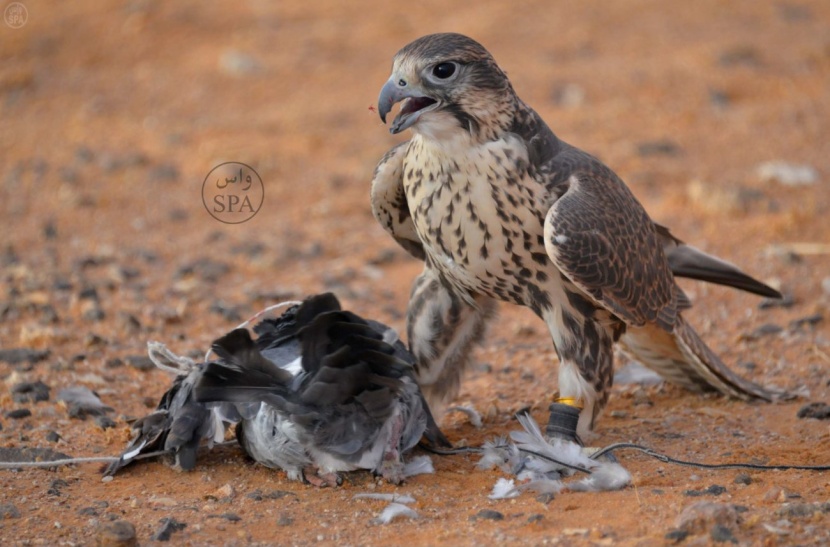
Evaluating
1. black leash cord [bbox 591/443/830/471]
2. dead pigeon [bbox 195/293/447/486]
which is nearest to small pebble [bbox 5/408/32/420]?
dead pigeon [bbox 195/293/447/486]

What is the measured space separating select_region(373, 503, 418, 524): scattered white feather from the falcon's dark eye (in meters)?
1.48

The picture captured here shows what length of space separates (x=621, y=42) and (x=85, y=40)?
18.7 feet

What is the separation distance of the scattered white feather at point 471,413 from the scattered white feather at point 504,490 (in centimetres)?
76

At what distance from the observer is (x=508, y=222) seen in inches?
152

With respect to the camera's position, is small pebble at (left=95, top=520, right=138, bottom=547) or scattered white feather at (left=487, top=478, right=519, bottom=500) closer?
small pebble at (left=95, top=520, right=138, bottom=547)

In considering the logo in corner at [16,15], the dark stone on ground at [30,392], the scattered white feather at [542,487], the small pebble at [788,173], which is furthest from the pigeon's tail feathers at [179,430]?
the logo in corner at [16,15]

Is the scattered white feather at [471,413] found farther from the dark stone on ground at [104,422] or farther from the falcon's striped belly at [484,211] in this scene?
the dark stone on ground at [104,422]

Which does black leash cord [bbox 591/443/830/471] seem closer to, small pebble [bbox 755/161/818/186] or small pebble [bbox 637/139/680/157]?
small pebble [bbox 755/161/818/186]

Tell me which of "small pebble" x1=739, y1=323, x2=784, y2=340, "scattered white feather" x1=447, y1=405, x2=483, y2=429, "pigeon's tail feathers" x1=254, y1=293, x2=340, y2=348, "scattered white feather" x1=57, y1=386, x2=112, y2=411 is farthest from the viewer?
"small pebble" x1=739, y1=323, x2=784, y2=340

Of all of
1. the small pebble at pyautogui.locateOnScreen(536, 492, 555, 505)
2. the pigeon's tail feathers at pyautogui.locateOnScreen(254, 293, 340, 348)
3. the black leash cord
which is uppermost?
the pigeon's tail feathers at pyautogui.locateOnScreen(254, 293, 340, 348)

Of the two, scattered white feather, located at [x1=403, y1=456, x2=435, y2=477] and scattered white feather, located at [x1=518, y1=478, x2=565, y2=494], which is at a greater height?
scattered white feather, located at [x1=403, y1=456, x2=435, y2=477]

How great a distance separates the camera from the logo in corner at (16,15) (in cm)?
1112

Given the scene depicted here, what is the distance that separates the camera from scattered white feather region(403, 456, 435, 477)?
3.98 meters

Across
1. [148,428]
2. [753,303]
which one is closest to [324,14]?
[753,303]
